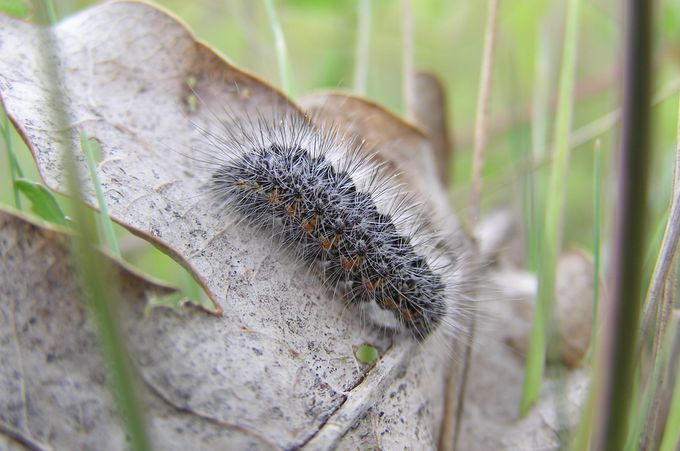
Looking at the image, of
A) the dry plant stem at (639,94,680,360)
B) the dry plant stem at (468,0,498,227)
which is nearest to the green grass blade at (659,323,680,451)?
the dry plant stem at (639,94,680,360)

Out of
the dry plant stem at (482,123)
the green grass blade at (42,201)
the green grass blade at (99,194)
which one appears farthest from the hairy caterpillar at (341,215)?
the green grass blade at (42,201)

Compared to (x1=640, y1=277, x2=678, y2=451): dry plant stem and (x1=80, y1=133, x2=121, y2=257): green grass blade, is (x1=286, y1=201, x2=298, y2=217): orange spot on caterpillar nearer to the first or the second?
(x1=80, y1=133, x2=121, y2=257): green grass blade

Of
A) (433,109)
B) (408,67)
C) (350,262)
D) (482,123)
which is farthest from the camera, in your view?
(433,109)

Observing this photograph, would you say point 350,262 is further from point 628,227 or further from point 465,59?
point 465,59

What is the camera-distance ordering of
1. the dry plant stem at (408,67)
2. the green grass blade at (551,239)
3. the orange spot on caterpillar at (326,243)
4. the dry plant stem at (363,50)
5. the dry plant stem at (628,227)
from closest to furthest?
the dry plant stem at (628,227) → the green grass blade at (551,239) → the orange spot on caterpillar at (326,243) → the dry plant stem at (408,67) → the dry plant stem at (363,50)

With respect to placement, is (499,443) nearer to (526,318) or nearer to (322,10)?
(526,318)

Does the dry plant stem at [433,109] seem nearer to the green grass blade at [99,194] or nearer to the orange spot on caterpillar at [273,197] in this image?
the orange spot on caterpillar at [273,197]

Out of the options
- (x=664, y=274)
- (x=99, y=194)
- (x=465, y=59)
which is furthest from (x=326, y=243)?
(x=465, y=59)
